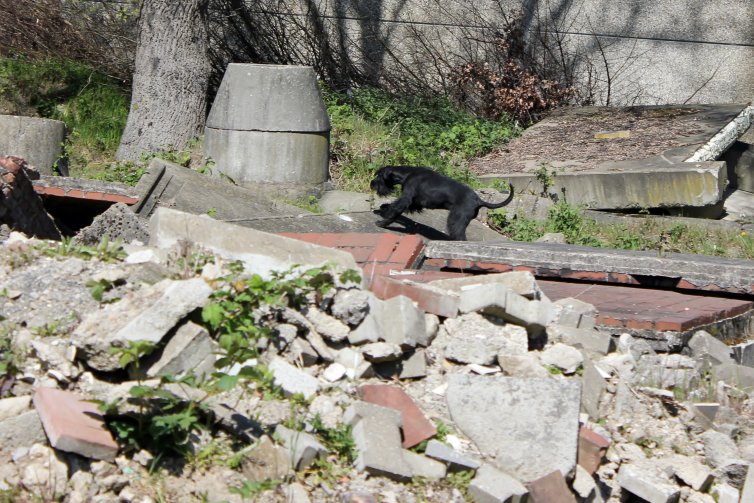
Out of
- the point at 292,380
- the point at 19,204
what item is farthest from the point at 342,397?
the point at 19,204

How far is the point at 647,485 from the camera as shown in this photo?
407 centimetres

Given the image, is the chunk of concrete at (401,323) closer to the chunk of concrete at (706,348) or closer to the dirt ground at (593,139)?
the chunk of concrete at (706,348)

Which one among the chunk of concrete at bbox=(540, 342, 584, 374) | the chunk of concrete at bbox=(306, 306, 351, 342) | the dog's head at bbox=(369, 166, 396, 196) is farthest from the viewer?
the dog's head at bbox=(369, 166, 396, 196)

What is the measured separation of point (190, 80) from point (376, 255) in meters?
5.37

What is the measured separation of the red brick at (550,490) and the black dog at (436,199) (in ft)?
17.7

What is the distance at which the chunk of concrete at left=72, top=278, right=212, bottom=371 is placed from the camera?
3586 millimetres

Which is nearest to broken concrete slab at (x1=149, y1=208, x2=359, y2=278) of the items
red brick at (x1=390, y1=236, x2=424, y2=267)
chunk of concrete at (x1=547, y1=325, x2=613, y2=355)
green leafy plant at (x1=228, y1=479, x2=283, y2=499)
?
chunk of concrete at (x1=547, y1=325, x2=613, y2=355)

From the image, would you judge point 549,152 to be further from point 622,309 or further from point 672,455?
point 672,455

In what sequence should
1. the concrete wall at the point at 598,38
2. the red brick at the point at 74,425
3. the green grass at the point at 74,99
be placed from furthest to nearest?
1. the concrete wall at the point at 598,38
2. the green grass at the point at 74,99
3. the red brick at the point at 74,425

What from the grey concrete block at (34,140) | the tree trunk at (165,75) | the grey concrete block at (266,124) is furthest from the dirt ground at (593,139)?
the grey concrete block at (34,140)

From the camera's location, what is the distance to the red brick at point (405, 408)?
3.83 m

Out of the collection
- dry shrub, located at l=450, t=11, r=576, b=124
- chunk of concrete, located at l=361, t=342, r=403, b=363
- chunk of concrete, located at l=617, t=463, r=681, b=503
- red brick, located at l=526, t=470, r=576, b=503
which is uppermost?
dry shrub, located at l=450, t=11, r=576, b=124

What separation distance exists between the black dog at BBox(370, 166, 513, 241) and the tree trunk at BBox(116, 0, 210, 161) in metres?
2.93

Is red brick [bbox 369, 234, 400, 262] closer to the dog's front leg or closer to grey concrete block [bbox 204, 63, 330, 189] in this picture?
the dog's front leg
